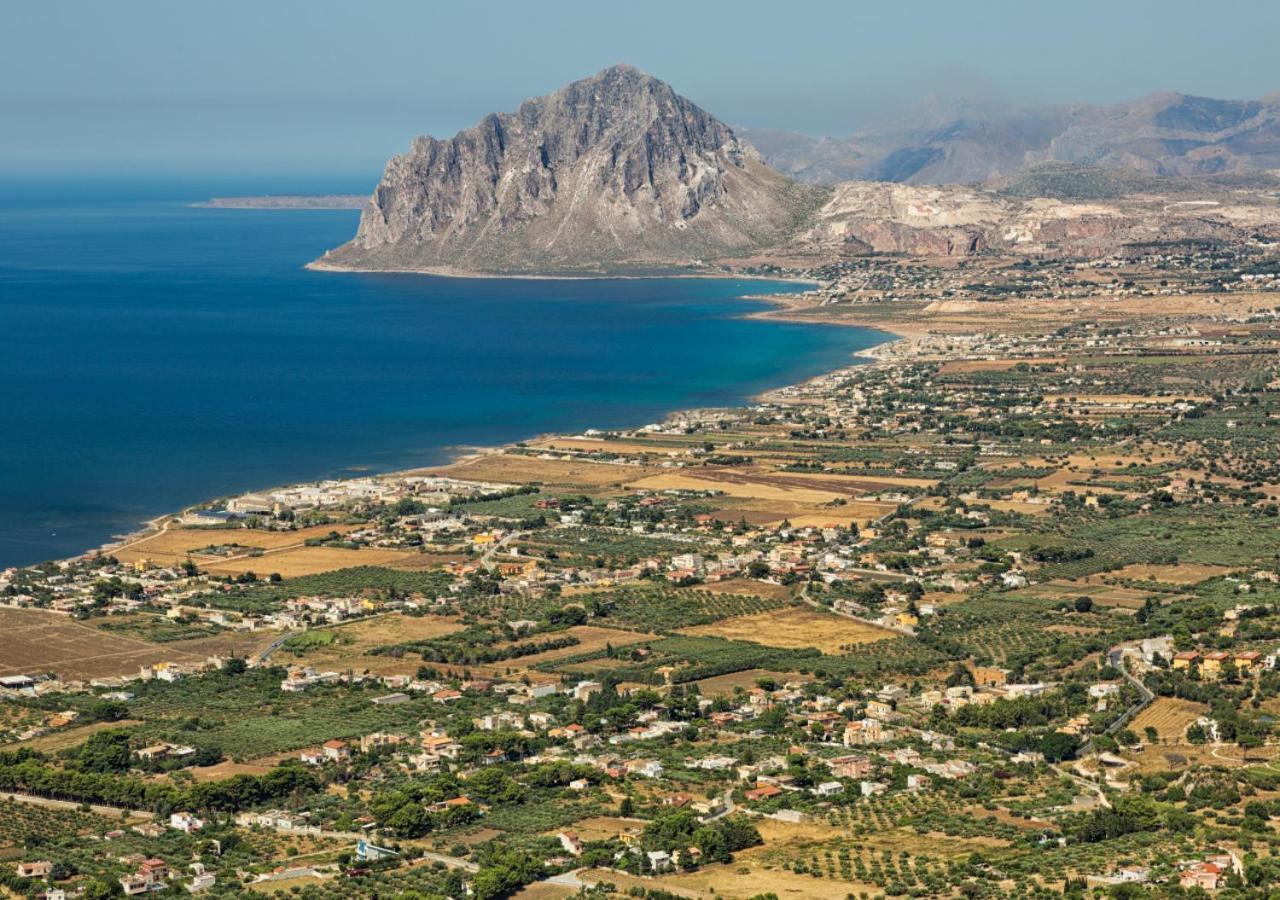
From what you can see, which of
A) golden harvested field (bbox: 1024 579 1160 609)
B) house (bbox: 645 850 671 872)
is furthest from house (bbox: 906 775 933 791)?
golden harvested field (bbox: 1024 579 1160 609)

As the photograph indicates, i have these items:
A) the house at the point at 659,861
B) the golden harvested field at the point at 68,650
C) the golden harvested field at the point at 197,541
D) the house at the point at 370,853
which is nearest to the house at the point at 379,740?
the house at the point at 370,853

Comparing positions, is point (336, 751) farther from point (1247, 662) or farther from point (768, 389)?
point (768, 389)

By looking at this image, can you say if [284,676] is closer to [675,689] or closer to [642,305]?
[675,689]

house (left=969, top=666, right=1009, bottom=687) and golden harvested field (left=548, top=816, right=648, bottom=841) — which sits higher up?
house (left=969, top=666, right=1009, bottom=687)

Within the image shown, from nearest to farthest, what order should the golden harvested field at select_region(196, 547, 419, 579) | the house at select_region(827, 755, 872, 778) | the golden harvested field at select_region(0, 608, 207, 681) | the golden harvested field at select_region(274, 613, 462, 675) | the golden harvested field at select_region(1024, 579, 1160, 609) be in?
1. the house at select_region(827, 755, 872, 778)
2. the golden harvested field at select_region(0, 608, 207, 681)
3. the golden harvested field at select_region(274, 613, 462, 675)
4. the golden harvested field at select_region(1024, 579, 1160, 609)
5. the golden harvested field at select_region(196, 547, 419, 579)

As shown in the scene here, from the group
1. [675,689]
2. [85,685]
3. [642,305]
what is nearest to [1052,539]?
[675,689]

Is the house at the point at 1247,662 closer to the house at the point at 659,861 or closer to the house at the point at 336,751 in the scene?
the house at the point at 659,861

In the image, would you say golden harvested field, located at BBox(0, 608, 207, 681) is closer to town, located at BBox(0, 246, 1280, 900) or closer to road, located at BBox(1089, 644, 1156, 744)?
town, located at BBox(0, 246, 1280, 900)

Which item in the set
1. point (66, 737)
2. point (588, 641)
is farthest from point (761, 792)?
point (66, 737)
